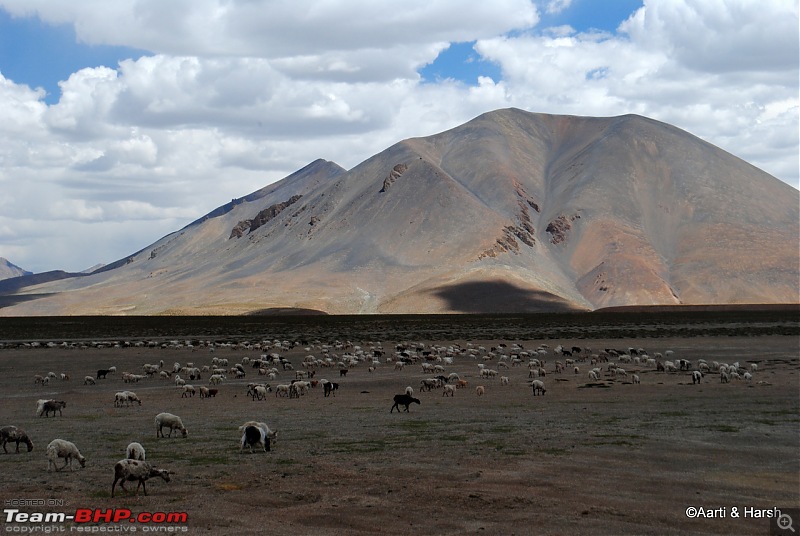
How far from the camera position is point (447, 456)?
20.2 metres

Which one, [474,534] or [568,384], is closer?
[474,534]

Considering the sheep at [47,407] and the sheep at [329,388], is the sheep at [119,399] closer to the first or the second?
the sheep at [47,407]

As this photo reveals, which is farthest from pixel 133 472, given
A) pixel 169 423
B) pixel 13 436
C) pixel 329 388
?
pixel 329 388

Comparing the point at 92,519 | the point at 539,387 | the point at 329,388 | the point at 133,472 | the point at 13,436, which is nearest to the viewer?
the point at 92,519

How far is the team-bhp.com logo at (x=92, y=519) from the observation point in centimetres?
1367

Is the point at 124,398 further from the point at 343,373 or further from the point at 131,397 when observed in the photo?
the point at 343,373

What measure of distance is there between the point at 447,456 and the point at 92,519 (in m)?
8.89

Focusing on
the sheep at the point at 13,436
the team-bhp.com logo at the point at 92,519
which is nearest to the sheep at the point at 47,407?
the sheep at the point at 13,436

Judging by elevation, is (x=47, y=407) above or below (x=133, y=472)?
below

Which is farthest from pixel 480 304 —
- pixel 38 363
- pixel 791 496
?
pixel 791 496

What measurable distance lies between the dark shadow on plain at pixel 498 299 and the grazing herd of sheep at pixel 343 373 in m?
98.9

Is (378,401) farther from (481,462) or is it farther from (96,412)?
(481,462)

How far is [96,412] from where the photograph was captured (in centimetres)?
3069

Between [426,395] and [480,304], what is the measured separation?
133 meters
